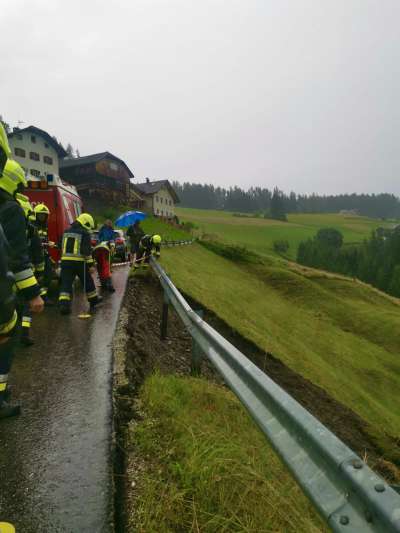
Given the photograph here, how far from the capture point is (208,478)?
7.34ft

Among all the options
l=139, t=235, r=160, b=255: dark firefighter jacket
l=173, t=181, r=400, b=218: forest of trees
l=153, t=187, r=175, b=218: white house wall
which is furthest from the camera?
l=173, t=181, r=400, b=218: forest of trees

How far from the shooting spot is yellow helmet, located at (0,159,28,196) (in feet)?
11.8

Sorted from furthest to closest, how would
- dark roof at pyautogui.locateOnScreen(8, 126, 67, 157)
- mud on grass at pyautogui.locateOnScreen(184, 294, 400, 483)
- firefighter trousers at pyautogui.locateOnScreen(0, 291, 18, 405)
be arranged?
dark roof at pyautogui.locateOnScreen(8, 126, 67, 157), mud on grass at pyautogui.locateOnScreen(184, 294, 400, 483), firefighter trousers at pyautogui.locateOnScreen(0, 291, 18, 405)

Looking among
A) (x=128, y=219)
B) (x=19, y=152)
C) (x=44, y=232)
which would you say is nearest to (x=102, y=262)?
(x=44, y=232)

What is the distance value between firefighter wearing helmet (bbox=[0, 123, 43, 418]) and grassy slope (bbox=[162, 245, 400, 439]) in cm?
735

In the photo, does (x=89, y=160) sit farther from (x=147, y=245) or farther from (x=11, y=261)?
(x=11, y=261)

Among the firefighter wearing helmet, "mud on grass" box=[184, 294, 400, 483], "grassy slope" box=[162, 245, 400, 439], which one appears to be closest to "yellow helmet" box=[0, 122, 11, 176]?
A: the firefighter wearing helmet

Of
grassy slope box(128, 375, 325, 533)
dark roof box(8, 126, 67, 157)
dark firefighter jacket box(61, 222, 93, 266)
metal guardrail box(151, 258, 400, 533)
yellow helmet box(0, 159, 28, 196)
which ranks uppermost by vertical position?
dark roof box(8, 126, 67, 157)

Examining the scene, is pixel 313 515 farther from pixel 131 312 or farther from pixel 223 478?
pixel 131 312

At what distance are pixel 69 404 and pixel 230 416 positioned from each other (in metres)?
1.63

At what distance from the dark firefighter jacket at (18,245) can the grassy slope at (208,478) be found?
1.67 m

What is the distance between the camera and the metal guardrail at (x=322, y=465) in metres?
1.09

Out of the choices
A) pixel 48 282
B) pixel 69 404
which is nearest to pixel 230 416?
pixel 69 404

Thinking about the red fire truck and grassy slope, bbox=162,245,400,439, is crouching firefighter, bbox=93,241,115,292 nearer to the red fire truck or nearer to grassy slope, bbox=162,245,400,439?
the red fire truck
